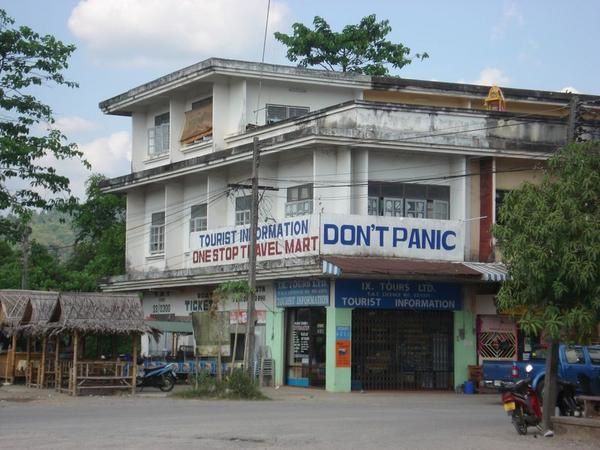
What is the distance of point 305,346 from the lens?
3098 centimetres

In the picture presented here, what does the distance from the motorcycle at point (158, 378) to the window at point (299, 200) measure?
6328mm

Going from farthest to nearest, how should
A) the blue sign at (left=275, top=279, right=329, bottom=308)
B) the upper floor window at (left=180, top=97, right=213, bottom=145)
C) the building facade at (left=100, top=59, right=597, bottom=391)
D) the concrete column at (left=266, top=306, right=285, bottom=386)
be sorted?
the upper floor window at (left=180, top=97, right=213, bottom=145)
the concrete column at (left=266, top=306, right=285, bottom=386)
the blue sign at (left=275, top=279, right=329, bottom=308)
the building facade at (left=100, top=59, right=597, bottom=391)

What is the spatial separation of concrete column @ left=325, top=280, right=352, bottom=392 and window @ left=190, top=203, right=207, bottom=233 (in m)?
8.22

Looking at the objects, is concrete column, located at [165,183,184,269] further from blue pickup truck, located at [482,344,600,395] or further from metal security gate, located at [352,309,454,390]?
blue pickup truck, located at [482,344,600,395]

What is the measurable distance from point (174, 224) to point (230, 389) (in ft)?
41.6

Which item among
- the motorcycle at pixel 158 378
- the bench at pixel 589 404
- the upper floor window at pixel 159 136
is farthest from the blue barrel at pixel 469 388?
the upper floor window at pixel 159 136

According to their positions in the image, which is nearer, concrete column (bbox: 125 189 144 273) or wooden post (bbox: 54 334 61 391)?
wooden post (bbox: 54 334 61 391)

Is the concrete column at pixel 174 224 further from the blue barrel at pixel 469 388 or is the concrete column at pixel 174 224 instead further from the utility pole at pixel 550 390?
the utility pole at pixel 550 390

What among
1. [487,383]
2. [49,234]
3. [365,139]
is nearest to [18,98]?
[365,139]

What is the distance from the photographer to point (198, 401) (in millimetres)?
24938

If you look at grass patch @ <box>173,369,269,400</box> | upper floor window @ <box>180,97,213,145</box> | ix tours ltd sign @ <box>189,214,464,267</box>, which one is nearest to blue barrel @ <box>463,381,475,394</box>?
ix tours ltd sign @ <box>189,214,464,267</box>

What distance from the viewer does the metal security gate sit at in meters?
30.3

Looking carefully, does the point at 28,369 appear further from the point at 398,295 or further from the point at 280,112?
the point at 280,112

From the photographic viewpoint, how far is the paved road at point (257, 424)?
15.1 m
